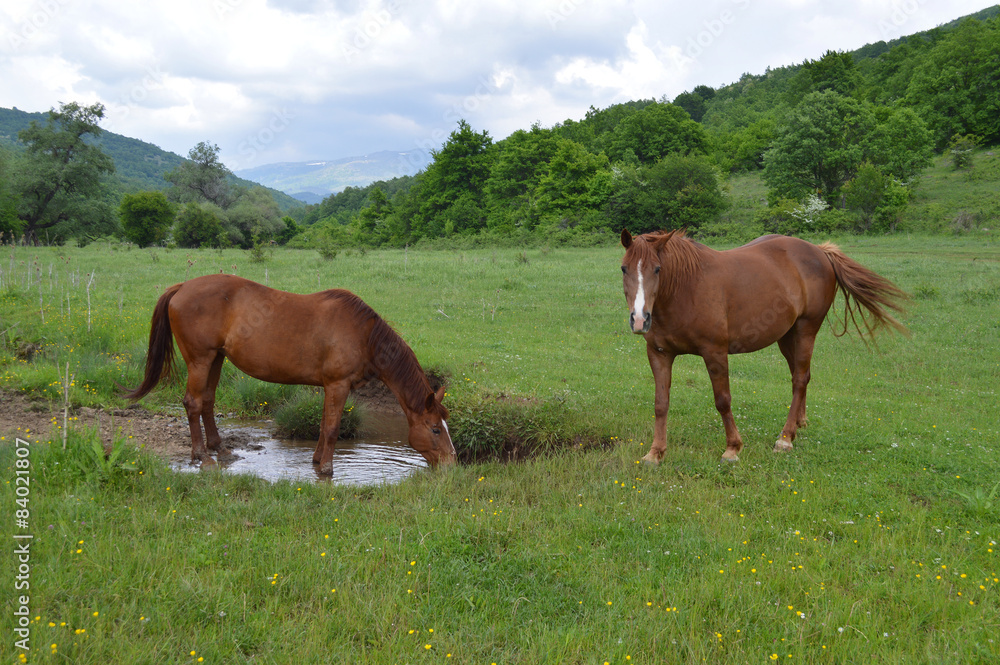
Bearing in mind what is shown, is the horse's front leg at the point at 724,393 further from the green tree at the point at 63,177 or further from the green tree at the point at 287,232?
the green tree at the point at 287,232

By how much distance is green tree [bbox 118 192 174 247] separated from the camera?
1841 inches

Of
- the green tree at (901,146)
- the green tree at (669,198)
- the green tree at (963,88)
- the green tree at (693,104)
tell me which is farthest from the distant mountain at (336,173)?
the green tree at (693,104)

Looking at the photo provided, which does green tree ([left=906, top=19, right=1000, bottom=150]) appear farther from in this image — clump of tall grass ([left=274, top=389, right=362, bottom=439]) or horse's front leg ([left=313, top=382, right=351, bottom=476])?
horse's front leg ([left=313, top=382, right=351, bottom=476])

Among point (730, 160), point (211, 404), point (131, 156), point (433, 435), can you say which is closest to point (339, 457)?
point (433, 435)

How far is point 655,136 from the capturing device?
187 ft

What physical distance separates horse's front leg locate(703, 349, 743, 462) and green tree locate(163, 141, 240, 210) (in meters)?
69.7

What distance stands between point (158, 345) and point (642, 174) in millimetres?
43346

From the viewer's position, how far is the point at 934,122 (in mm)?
53188

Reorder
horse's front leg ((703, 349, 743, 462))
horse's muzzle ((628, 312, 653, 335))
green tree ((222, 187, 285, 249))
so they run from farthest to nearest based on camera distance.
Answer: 1. green tree ((222, 187, 285, 249))
2. horse's front leg ((703, 349, 743, 462))
3. horse's muzzle ((628, 312, 653, 335))

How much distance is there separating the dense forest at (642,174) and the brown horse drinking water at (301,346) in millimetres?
25498

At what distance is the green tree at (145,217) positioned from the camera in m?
46.8

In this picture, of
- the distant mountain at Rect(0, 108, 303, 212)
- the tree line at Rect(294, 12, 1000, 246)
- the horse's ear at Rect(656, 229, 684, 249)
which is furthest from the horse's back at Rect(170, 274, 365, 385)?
the distant mountain at Rect(0, 108, 303, 212)

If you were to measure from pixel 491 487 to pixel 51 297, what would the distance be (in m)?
11.9

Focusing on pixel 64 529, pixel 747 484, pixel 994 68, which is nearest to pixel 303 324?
pixel 64 529
